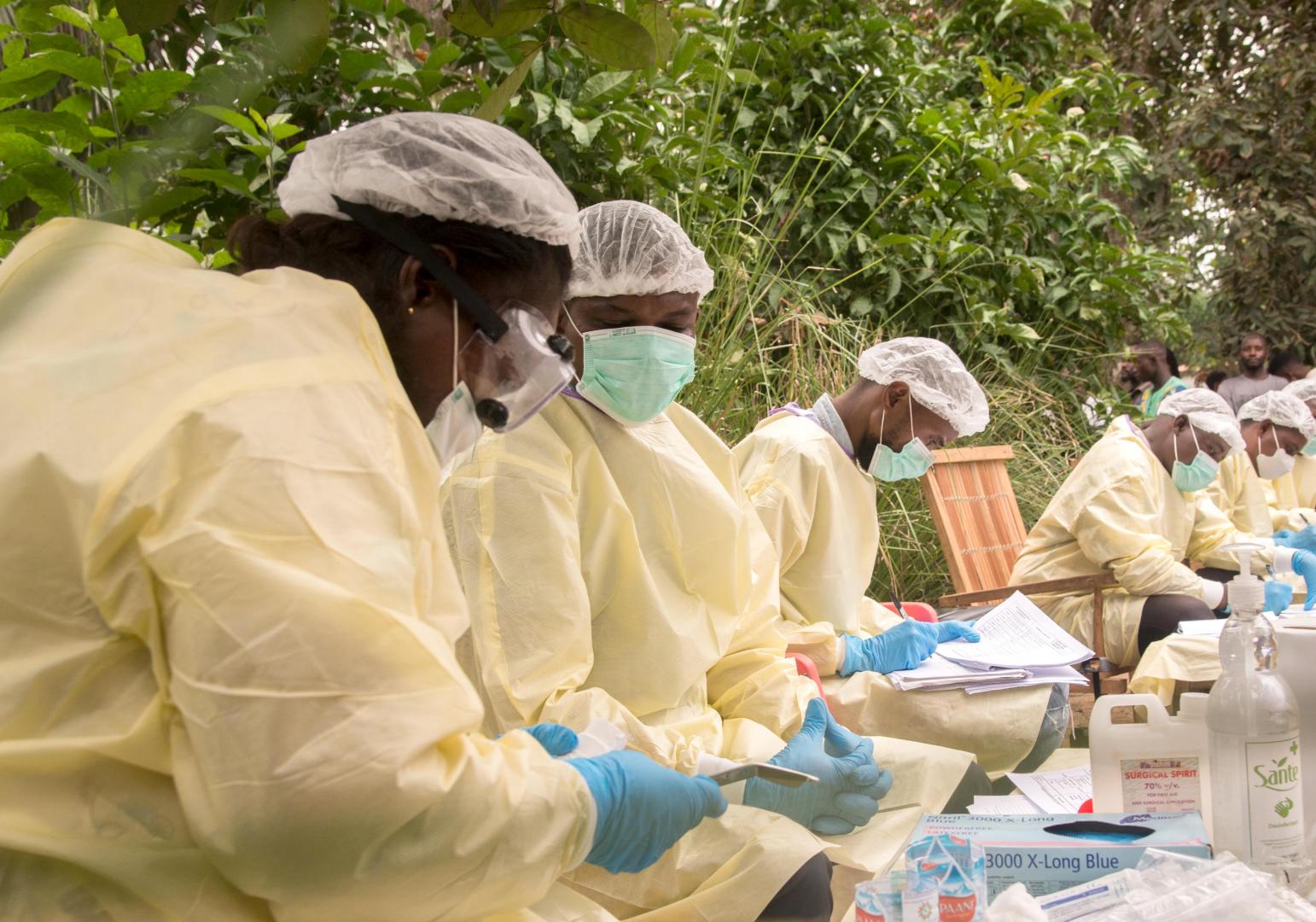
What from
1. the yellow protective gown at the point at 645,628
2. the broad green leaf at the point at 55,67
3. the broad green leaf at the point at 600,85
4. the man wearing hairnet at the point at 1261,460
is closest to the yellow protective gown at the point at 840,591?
the yellow protective gown at the point at 645,628

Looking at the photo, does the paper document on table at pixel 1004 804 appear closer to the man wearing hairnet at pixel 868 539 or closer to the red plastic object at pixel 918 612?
the man wearing hairnet at pixel 868 539

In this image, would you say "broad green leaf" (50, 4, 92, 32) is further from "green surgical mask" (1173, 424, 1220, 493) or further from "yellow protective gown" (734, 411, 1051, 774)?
"green surgical mask" (1173, 424, 1220, 493)

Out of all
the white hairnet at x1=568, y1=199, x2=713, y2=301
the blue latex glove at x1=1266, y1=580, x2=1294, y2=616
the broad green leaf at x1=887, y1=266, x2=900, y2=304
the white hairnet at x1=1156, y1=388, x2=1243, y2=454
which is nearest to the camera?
the white hairnet at x1=568, y1=199, x2=713, y2=301

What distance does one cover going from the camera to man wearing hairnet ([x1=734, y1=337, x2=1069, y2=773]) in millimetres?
3057

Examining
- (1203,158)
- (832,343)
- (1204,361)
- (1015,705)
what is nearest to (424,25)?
(1015,705)

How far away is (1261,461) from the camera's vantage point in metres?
6.69

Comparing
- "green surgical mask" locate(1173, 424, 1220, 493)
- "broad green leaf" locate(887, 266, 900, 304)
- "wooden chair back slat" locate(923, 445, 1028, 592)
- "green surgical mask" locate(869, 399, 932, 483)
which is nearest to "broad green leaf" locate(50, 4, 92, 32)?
"green surgical mask" locate(869, 399, 932, 483)

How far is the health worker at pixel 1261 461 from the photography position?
20.9 ft

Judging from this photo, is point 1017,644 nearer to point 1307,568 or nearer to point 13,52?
point 1307,568

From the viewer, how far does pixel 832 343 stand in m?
5.33

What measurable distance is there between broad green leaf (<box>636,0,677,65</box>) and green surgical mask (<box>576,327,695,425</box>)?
0.87 meters

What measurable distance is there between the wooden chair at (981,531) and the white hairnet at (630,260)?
221cm

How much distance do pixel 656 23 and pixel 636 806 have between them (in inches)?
39.9

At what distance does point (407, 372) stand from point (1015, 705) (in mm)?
2238
